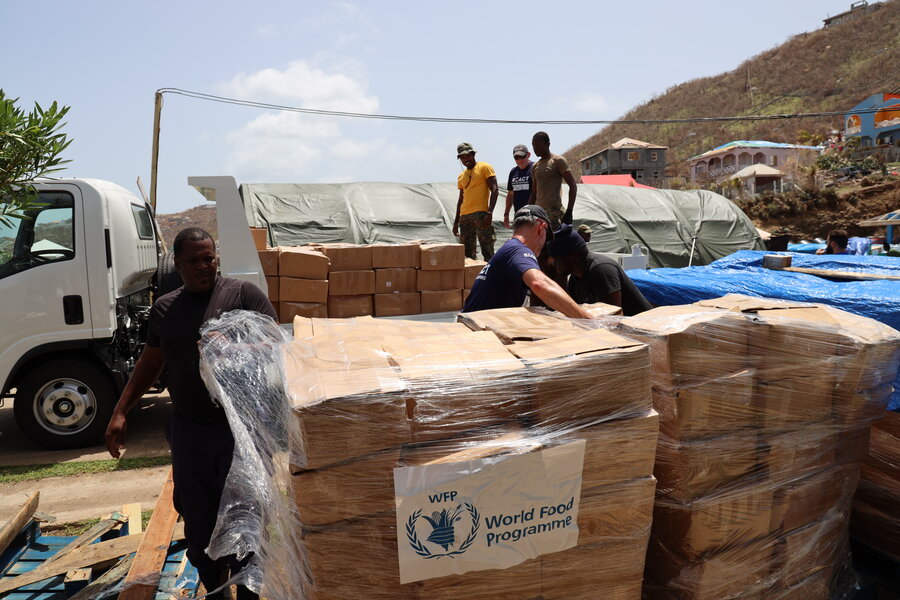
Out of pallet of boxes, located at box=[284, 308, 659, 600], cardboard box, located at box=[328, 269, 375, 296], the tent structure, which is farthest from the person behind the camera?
the tent structure

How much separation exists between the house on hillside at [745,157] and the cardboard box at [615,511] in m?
45.4

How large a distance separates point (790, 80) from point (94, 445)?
2705 inches

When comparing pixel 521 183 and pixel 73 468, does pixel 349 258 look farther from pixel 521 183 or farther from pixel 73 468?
pixel 73 468

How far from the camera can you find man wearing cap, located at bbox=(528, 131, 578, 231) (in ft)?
21.8

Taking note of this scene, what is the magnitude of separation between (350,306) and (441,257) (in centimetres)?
103

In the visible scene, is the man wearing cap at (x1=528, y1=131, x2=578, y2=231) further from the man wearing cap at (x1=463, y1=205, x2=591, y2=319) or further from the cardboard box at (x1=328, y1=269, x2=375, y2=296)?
the man wearing cap at (x1=463, y1=205, x2=591, y2=319)

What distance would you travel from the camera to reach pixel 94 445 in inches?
221

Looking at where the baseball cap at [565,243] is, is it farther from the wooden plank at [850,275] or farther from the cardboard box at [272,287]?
Answer: the cardboard box at [272,287]

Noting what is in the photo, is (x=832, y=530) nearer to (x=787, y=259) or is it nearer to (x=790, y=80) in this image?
(x=787, y=259)

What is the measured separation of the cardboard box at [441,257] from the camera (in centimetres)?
604

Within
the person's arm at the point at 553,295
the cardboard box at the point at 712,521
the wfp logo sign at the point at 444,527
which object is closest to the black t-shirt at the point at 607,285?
the person's arm at the point at 553,295

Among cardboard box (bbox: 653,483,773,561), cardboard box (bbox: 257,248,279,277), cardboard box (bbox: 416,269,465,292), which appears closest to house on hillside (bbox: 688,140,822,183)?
cardboard box (bbox: 416,269,465,292)

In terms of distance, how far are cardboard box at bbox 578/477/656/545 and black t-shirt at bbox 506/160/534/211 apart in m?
5.52

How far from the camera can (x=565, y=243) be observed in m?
3.86
